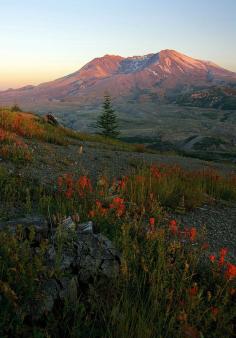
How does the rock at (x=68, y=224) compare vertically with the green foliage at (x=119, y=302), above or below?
above

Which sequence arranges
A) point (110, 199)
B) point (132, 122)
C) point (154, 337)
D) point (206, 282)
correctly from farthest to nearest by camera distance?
point (132, 122) → point (110, 199) → point (206, 282) → point (154, 337)

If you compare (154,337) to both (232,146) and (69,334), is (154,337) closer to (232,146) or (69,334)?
(69,334)

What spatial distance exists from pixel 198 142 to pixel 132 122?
94.5 m

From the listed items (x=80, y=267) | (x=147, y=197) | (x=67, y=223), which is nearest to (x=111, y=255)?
(x=80, y=267)

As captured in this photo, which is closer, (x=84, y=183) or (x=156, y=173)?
(x=84, y=183)

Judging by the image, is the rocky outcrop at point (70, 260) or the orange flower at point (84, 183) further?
the orange flower at point (84, 183)

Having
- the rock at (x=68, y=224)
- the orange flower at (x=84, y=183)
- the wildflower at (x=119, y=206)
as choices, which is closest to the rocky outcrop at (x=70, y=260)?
the rock at (x=68, y=224)

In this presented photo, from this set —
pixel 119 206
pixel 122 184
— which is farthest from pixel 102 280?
pixel 122 184

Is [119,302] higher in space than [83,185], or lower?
lower

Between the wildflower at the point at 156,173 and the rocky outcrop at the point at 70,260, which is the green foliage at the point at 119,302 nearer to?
the rocky outcrop at the point at 70,260

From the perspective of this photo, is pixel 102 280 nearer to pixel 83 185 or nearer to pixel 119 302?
pixel 119 302

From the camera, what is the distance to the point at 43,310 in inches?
138

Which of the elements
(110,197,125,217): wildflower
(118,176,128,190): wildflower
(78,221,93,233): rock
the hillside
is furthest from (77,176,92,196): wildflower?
(78,221,93,233): rock

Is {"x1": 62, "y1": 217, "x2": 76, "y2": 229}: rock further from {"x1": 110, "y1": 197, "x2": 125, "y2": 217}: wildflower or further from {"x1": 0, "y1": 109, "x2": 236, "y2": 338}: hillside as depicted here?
{"x1": 110, "y1": 197, "x2": 125, "y2": 217}: wildflower
